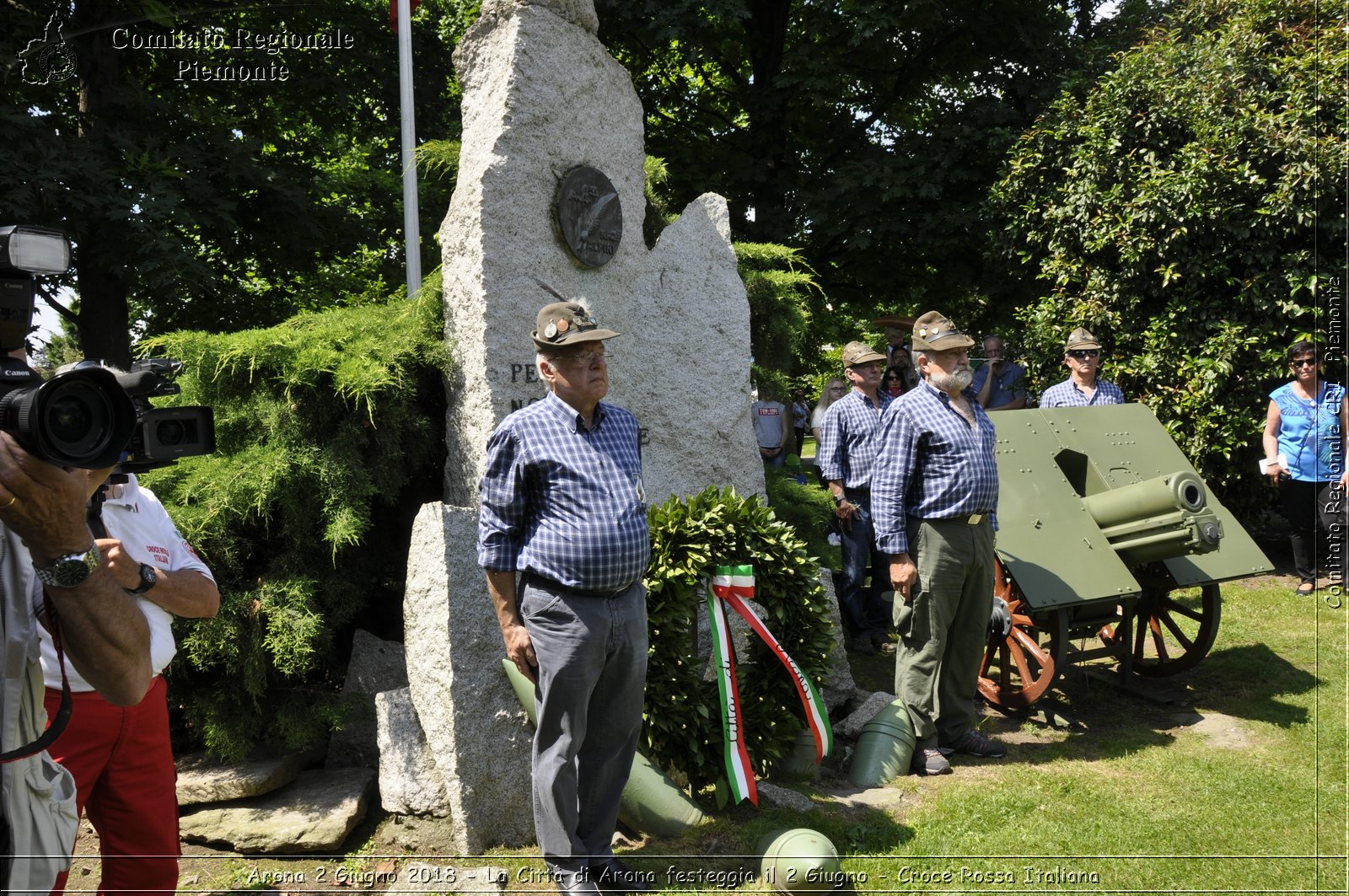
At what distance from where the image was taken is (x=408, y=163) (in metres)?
5.88

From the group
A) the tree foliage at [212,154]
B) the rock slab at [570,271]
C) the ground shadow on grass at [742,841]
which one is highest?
the tree foliage at [212,154]

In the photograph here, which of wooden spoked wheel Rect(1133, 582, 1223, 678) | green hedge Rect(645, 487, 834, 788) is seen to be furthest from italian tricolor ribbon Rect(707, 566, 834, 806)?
wooden spoked wheel Rect(1133, 582, 1223, 678)

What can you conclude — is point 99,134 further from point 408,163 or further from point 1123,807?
point 1123,807

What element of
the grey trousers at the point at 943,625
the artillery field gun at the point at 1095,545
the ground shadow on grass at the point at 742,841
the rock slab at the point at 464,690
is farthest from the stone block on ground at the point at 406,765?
the artillery field gun at the point at 1095,545

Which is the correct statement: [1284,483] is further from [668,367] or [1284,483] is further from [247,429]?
[247,429]

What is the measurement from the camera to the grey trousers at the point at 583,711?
3.24 metres

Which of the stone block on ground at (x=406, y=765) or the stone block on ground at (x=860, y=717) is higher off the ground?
the stone block on ground at (x=406, y=765)

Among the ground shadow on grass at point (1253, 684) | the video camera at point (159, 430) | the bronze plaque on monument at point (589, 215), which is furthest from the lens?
the ground shadow on grass at point (1253, 684)

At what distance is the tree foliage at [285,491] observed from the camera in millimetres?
4340

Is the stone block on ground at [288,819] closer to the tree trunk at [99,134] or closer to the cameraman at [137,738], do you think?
the cameraman at [137,738]

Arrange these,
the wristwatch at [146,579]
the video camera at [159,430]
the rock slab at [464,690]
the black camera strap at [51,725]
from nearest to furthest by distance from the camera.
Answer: the black camera strap at [51,725] < the video camera at [159,430] < the wristwatch at [146,579] < the rock slab at [464,690]

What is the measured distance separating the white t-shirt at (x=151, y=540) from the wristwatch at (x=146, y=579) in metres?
0.25

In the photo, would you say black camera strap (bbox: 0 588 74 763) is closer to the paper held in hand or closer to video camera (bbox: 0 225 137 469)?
video camera (bbox: 0 225 137 469)

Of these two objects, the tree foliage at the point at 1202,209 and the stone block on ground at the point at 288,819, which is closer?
the stone block on ground at the point at 288,819
